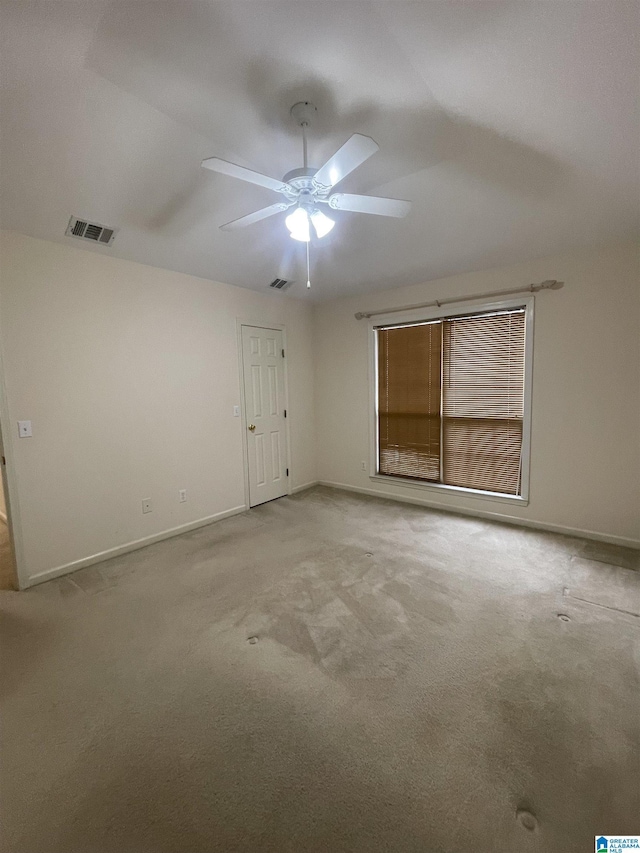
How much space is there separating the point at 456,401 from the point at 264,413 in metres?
2.23

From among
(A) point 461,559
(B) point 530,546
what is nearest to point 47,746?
(A) point 461,559

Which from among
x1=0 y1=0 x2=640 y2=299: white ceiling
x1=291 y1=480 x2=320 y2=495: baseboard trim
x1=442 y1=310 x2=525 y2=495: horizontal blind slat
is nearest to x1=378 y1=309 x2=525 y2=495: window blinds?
x1=442 y1=310 x2=525 y2=495: horizontal blind slat

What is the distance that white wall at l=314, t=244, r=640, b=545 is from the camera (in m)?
2.94

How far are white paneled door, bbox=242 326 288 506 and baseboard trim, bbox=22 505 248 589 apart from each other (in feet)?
1.73

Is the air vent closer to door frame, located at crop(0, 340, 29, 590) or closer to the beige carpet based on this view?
door frame, located at crop(0, 340, 29, 590)

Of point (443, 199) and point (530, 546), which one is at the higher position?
point (443, 199)

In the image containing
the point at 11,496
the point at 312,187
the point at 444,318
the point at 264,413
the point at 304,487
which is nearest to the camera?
the point at 312,187

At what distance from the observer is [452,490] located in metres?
3.96

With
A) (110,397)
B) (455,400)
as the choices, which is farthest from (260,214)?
(455,400)

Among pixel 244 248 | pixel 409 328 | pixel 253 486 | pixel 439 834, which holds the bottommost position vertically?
pixel 439 834

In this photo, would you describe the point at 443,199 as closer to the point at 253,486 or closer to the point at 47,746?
the point at 253,486

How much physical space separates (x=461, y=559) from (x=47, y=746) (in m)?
2.69

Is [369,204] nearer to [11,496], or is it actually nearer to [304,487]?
[11,496]

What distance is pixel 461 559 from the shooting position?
290cm
